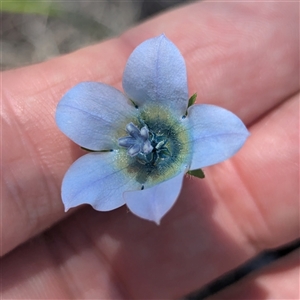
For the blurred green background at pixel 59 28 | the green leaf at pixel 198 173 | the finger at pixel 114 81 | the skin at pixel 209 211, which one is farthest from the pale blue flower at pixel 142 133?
the blurred green background at pixel 59 28

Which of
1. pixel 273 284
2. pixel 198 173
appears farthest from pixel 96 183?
pixel 273 284

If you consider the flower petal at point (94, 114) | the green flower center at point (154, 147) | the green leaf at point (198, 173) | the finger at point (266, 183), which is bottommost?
the finger at point (266, 183)

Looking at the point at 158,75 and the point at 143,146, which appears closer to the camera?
the point at 158,75

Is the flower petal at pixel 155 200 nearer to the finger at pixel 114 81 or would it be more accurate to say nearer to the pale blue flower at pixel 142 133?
the pale blue flower at pixel 142 133

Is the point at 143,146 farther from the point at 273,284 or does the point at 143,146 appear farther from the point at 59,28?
the point at 59,28

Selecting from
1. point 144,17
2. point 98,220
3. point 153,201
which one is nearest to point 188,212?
point 98,220

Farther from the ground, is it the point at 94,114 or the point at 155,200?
the point at 94,114
